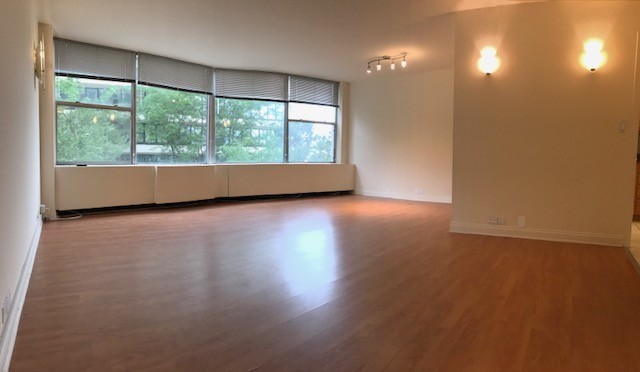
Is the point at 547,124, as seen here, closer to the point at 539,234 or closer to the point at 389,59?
the point at 539,234

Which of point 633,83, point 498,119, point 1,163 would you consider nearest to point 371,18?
point 498,119

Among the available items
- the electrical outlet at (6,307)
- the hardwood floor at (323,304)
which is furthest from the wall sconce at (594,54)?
the electrical outlet at (6,307)

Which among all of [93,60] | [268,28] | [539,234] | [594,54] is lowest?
[539,234]

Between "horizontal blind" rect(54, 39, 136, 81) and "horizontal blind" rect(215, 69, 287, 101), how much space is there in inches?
65.3

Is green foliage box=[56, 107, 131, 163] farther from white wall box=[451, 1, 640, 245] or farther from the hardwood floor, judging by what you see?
white wall box=[451, 1, 640, 245]

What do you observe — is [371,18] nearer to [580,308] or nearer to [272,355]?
[580,308]

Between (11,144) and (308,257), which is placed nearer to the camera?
(11,144)

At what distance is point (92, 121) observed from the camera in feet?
20.8

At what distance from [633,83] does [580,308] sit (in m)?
2.91

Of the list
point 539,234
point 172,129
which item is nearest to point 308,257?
point 539,234

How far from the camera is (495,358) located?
6.48 feet

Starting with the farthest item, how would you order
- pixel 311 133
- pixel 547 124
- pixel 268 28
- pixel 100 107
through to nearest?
pixel 311 133, pixel 100 107, pixel 268 28, pixel 547 124

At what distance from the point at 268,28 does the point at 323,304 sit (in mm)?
4070

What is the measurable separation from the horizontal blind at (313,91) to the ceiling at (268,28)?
1.25 metres
